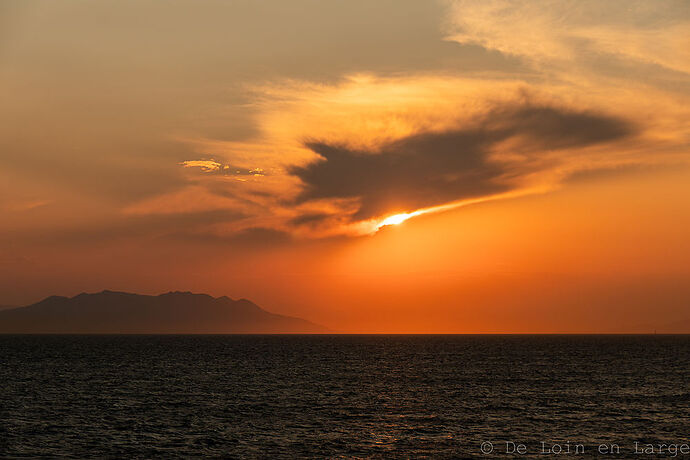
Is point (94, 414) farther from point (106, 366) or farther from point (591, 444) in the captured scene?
point (106, 366)

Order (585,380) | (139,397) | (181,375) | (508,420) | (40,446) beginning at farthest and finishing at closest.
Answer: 1. (181,375)
2. (585,380)
3. (139,397)
4. (508,420)
5. (40,446)

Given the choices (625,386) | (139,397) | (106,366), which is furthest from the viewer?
(106,366)

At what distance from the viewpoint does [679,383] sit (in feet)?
320

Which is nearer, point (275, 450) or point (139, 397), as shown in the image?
point (275, 450)

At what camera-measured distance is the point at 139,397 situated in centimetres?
7706

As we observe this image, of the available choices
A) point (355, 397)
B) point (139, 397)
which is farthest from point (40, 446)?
point (355, 397)

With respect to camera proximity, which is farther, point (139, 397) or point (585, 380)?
point (585, 380)

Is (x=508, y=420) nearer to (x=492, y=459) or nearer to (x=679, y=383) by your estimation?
(x=492, y=459)

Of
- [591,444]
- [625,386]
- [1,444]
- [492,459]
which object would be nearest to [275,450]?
[492,459]

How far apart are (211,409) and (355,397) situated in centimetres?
1905

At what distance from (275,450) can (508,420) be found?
24.3 m

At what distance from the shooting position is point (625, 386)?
302ft

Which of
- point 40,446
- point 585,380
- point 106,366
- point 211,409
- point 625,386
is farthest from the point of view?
point 106,366

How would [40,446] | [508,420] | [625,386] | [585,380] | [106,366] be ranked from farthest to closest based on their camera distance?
[106,366] → [585,380] → [625,386] → [508,420] → [40,446]
